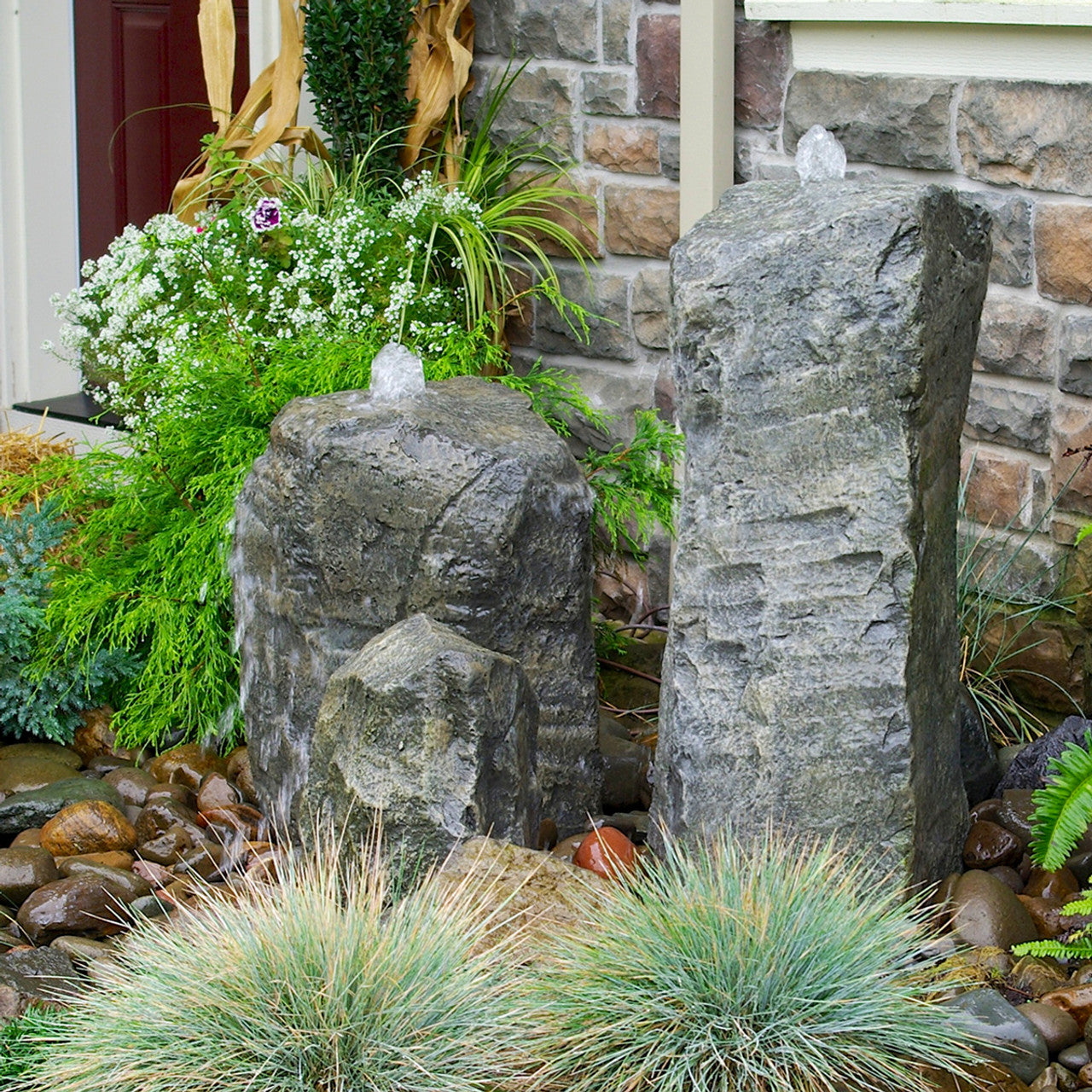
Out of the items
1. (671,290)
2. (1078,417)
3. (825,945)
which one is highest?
(671,290)

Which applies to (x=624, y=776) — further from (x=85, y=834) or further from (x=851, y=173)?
(x=851, y=173)

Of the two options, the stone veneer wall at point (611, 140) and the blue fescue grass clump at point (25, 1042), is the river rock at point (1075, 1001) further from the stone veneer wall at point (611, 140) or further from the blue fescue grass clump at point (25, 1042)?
the stone veneer wall at point (611, 140)

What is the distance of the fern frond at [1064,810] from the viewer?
2871 millimetres

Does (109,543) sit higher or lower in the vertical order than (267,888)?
higher

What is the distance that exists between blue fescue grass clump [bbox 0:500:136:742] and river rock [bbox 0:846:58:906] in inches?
33.9

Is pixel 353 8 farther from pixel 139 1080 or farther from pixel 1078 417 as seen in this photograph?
pixel 139 1080

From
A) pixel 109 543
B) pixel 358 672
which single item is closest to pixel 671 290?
pixel 358 672

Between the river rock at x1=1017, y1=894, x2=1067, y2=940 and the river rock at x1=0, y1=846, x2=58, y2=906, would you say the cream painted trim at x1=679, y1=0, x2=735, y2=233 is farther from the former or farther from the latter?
the river rock at x1=0, y1=846, x2=58, y2=906

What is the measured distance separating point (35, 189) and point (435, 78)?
1962 mm

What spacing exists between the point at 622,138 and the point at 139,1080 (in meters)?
3.67

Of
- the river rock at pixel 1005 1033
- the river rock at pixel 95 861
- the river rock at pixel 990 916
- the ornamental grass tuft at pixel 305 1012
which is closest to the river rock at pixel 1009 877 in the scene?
the river rock at pixel 990 916

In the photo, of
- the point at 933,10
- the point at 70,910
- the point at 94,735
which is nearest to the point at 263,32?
the point at 933,10

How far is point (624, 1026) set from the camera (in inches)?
92.9

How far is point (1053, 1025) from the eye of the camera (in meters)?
2.72
